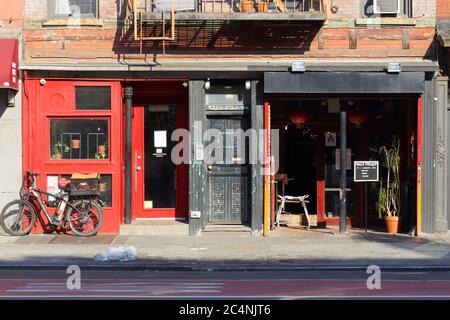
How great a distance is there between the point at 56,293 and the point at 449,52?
962 centimetres

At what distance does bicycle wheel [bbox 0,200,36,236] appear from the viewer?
1401 cm

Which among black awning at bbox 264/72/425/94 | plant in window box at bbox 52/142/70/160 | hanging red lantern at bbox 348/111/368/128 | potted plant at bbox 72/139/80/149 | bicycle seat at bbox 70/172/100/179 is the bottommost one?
bicycle seat at bbox 70/172/100/179

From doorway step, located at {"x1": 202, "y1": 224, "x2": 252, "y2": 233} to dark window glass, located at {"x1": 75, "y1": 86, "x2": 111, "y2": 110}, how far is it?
11.1 ft

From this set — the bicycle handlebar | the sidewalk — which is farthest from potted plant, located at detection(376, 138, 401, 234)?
the bicycle handlebar

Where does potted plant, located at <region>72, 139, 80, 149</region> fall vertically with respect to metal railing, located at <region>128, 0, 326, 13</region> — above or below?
below

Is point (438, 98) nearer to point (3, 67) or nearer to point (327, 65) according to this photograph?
point (327, 65)

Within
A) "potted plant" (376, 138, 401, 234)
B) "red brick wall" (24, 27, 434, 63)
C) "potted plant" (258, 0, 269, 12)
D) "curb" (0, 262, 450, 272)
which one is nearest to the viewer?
"curb" (0, 262, 450, 272)

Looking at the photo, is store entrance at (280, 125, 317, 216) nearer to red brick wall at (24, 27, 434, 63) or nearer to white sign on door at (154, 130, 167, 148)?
red brick wall at (24, 27, 434, 63)

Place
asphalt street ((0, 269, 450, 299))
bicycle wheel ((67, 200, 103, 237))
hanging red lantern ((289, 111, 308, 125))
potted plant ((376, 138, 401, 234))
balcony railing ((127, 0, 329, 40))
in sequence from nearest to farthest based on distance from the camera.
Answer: asphalt street ((0, 269, 450, 299)), balcony railing ((127, 0, 329, 40)), bicycle wheel ((67, 200, 103, 237)), potted plant ((376, 138, 401, 234)), hanging red lantern ((289, 111, 308, 125))

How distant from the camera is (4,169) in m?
14.4

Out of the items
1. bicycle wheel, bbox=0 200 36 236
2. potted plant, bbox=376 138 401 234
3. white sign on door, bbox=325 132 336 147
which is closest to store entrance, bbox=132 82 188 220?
bicycle wheel, bbox=0 200 36 236

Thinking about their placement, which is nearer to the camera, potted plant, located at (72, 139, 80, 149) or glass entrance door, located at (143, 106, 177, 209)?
potted plant, located at (72, 139, 80, 149)

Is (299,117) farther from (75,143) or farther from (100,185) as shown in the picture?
(75,143)

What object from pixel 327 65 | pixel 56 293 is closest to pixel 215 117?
pixel 327 65
